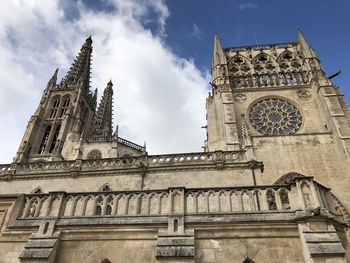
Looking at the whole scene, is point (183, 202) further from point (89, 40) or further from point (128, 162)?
point (89, 40)

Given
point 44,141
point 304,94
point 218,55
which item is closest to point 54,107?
point 44,141

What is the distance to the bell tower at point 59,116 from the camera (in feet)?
112

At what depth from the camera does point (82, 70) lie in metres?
47.8

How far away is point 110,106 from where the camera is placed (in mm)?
57438

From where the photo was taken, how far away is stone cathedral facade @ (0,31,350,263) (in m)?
5.85

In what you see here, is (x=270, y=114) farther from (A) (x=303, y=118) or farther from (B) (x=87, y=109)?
(B) (x=87, y=109)

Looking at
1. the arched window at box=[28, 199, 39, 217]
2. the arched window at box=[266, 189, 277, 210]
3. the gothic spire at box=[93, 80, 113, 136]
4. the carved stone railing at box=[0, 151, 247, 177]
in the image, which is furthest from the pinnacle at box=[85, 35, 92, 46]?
the arched window at box=[266, 189, 277, 210]

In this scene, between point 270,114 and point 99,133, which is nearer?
point 270,114

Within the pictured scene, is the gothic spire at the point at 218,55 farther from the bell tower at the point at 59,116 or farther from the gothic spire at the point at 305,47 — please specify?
the bell tower at the point at 59,116

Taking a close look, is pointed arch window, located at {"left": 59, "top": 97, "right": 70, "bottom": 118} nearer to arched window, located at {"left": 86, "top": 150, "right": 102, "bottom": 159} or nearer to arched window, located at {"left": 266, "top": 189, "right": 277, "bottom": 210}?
arched window, located at {"left": 86, "top": 150, "right": 102, "bottom": 159}

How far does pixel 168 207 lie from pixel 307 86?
78.7 ft

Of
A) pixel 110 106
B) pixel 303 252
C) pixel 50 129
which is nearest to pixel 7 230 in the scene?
pixel 303 252

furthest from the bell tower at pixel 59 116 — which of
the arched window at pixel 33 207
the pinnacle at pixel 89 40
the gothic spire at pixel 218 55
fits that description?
the arched window at pixel 33 207

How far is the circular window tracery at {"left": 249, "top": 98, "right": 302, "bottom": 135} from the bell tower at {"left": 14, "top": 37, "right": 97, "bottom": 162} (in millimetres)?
20873
